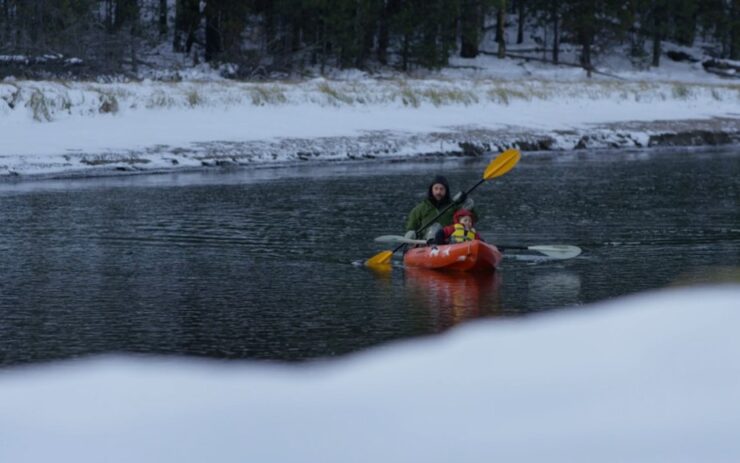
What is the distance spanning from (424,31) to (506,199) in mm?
34395

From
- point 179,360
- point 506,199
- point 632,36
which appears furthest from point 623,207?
point 632,36

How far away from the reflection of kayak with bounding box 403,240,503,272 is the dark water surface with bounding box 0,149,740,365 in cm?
26

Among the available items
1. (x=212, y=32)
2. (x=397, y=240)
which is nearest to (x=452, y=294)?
(x=397, y=240)

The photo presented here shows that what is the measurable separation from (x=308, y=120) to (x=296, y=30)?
23.7 metres

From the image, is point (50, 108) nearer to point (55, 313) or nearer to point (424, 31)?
point (55, 313)

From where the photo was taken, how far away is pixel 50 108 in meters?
29.9

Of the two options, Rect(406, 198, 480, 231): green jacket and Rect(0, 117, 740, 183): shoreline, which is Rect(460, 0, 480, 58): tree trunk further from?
Rect(406, 198, 480, 231): green jacket

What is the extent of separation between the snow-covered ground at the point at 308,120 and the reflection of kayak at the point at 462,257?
1319 cm

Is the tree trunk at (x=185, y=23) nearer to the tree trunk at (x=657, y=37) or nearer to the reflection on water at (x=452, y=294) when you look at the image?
the tree trunk at (x=657, y=37)

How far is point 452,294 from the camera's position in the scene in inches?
514

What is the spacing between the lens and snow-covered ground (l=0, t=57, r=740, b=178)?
28625mm

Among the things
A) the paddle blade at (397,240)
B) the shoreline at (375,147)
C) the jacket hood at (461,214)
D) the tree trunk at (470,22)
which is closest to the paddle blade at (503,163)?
the paddle blade at (397,240)

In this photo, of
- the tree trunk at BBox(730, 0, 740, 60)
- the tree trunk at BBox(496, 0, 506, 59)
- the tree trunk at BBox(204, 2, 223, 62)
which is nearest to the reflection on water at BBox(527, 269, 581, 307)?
the tree trunk at BBox(204, 2, 223, 62)

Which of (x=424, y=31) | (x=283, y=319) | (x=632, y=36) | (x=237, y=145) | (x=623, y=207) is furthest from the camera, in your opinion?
(x=632, y=36)
